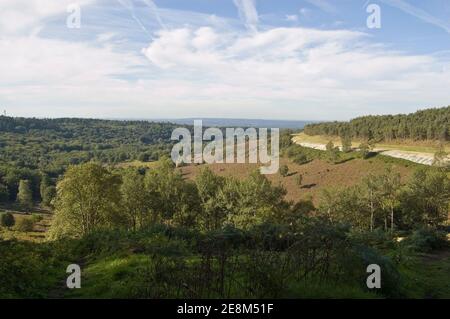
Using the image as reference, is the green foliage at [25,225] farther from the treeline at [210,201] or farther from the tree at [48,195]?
the treeline at [210,201]

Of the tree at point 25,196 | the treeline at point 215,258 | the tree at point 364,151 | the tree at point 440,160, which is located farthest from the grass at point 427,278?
the tree at point 364,151

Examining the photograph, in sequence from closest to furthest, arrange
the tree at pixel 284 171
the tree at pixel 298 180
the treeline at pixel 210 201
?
the treeline at pixel 210 201
the tree at pixel 298 180
the tree at pixel 284 171

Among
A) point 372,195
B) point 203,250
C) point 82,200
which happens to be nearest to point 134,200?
point 82,200

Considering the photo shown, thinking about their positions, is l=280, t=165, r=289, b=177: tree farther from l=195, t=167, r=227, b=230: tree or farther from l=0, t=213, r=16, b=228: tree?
l=0, t=213, r=16, b=228: tree

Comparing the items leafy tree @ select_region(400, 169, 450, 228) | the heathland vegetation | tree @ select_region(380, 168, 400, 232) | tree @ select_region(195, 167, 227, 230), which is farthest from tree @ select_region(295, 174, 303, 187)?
the heathland vegetation

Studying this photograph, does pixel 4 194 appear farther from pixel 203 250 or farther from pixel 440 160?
pixel 203 250

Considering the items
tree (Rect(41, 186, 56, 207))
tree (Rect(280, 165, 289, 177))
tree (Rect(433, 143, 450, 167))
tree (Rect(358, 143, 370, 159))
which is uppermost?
tree (Rect(358, 143, 370, 159))
